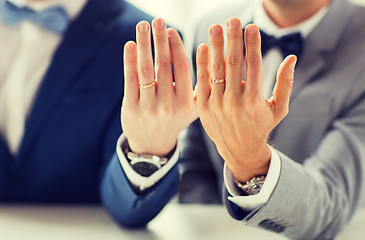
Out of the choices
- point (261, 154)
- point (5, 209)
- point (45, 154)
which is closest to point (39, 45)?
point (45, 154)

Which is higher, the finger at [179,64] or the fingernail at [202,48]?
the fingernail at [202,48]

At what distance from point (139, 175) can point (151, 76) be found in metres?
0.18

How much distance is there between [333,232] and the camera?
27.7 inches

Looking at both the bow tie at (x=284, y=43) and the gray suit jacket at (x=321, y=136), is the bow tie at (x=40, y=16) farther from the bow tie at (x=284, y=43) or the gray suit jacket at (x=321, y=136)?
the bow tie at (x=284, y=43)

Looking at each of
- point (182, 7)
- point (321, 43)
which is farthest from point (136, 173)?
point (182, 7)

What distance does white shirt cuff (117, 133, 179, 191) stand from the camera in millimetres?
667

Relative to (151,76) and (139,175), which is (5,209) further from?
(151,76)

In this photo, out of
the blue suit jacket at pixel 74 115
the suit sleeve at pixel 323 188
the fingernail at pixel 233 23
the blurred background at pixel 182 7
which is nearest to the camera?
the fingernail at pixel 233 23

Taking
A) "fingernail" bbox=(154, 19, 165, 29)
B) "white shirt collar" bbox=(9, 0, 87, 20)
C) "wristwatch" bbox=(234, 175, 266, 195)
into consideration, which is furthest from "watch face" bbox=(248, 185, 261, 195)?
"white shirt collar" bbox=(9, 0, 87, 20)

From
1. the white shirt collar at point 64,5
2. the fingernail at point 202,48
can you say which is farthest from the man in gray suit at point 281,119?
the white shirt collar at point 64,5

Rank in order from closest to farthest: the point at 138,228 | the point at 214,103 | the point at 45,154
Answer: the point at 214,103 → the point at 138,228 → the point at 45,154

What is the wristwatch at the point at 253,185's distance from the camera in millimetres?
580

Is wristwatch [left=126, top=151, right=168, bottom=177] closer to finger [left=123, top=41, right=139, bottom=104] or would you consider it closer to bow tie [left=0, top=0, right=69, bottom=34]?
finger [left=123, top=41, right=139, bottom=104]

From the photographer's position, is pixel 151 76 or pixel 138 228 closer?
pixel 151 76
